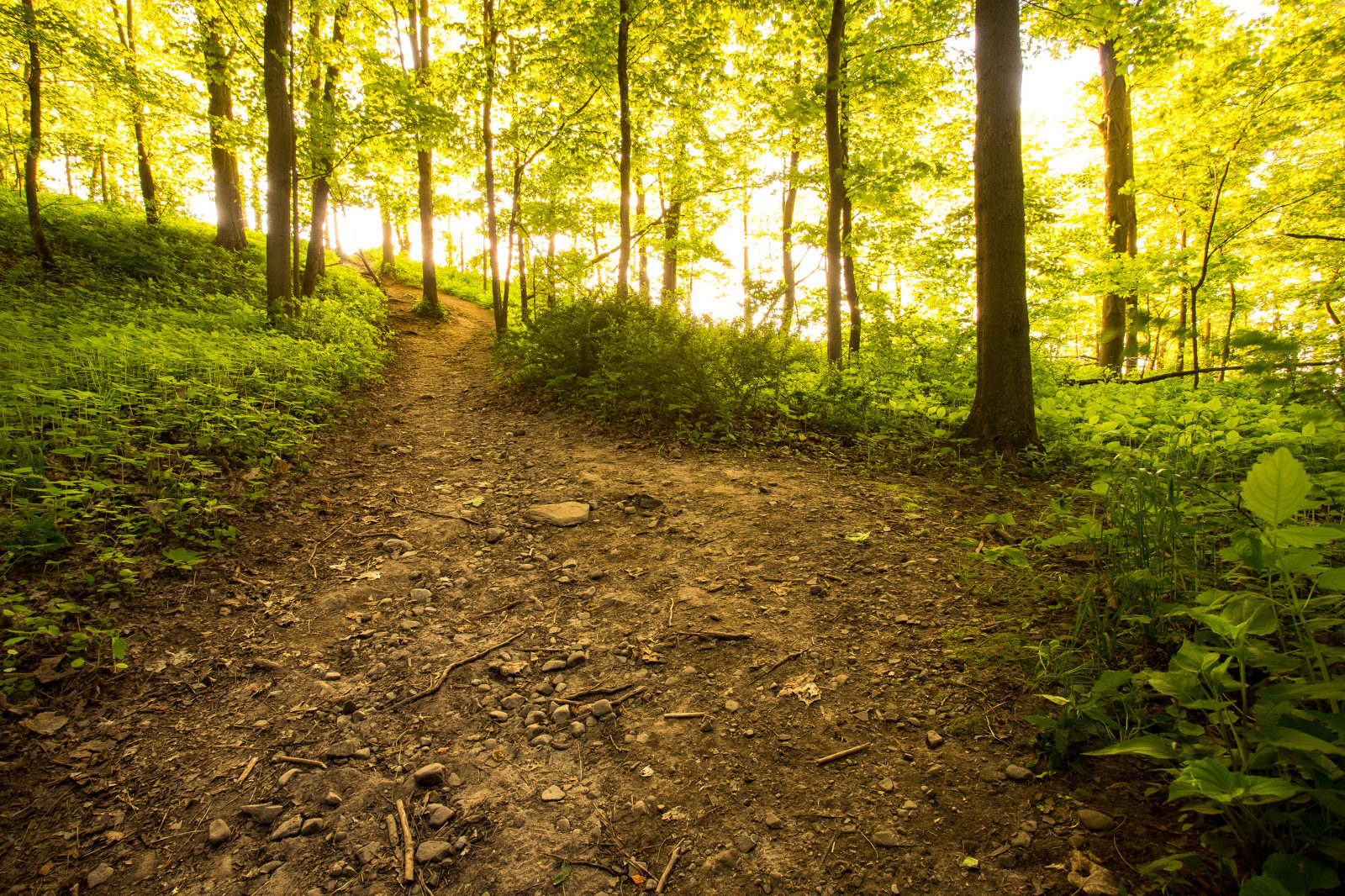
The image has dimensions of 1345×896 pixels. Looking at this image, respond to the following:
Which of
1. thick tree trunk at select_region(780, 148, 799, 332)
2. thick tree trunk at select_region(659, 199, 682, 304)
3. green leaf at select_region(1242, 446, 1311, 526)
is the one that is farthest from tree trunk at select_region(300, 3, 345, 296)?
green leaf at select_region(1242, 446, 1311, 526)

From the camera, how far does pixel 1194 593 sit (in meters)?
2.28

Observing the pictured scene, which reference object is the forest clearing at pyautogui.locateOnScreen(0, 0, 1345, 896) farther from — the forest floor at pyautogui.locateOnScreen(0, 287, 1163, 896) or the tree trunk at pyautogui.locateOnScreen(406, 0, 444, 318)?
the tree trunk at pyautogui.locateOnScreen(406, 0, 444, 318)

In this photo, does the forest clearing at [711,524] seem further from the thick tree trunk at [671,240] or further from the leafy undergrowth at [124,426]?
the thick tree trunk at [671,240]

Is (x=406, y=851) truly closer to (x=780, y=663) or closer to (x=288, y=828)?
(x=288, y=828)

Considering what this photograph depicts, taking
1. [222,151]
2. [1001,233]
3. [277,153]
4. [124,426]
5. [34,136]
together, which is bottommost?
[124,426]

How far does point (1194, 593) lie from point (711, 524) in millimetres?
2940

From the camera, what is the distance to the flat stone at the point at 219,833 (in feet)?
6.72

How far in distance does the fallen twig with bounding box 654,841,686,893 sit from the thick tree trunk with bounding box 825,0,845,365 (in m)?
8.05

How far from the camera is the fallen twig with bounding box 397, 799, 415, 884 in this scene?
191 cm

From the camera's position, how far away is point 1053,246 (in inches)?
420

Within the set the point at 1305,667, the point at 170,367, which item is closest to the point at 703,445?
the point at 1305,667

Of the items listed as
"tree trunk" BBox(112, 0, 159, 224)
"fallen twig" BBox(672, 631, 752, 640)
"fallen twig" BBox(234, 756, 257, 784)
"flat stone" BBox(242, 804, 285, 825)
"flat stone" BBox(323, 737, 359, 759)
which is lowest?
"flat stone" BBox(242, 804, 285, 825)

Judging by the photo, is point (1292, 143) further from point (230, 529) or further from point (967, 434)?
point (230, 529)

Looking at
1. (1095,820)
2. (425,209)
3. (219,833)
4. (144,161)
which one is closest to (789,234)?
(425,209)
